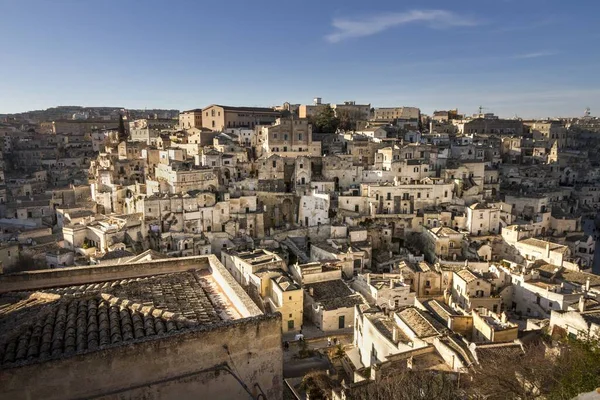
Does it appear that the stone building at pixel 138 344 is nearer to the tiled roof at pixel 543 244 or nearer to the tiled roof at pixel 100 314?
the tiled roof at pixel 100 314

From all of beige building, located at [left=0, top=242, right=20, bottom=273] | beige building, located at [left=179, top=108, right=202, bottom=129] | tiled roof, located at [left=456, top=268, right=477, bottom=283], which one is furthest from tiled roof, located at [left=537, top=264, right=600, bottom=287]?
beige building, located at [left=179, top=108, right=202, bottom=129]

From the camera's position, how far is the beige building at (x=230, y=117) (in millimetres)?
55000

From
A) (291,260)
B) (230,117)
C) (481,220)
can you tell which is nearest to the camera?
(291,260)

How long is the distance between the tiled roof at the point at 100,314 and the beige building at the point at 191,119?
48594 mm

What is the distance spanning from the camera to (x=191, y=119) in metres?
58.2

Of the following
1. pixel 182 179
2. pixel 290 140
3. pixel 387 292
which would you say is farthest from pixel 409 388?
pixel 290 140

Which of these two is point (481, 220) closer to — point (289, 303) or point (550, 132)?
point (289, 303)

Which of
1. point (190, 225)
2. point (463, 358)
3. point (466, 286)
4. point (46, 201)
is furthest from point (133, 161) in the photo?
point (463, 358)

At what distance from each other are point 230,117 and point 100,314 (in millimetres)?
49013

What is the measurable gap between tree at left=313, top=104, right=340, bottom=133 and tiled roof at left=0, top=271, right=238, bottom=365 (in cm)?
4559

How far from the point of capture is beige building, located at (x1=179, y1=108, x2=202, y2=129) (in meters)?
57.5

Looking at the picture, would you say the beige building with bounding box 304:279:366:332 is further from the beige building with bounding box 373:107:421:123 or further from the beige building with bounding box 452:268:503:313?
the beige building with bounding box 373:107:421:123

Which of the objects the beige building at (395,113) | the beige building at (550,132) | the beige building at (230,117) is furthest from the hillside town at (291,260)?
the beige building at (395,113)

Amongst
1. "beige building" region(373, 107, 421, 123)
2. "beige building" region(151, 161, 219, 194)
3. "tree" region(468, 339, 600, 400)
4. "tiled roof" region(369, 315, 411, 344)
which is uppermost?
"beige building" region(373, 107, 421, 123)
